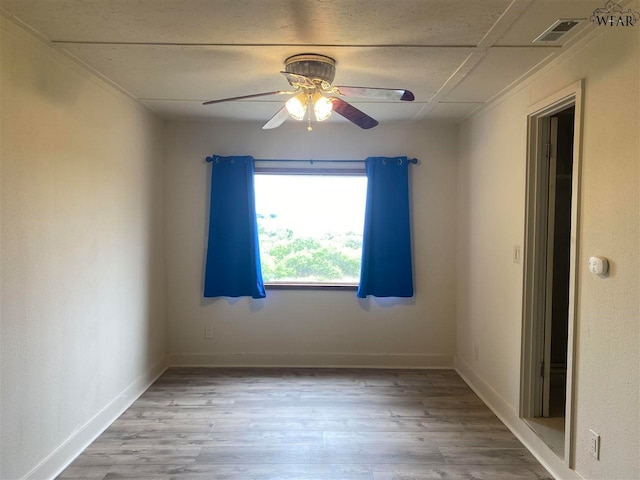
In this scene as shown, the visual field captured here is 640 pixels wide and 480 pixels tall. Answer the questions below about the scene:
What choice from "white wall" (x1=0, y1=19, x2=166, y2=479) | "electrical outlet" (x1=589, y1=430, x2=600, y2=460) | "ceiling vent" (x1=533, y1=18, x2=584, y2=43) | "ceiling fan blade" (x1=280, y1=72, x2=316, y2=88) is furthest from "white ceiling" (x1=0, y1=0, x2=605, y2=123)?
"electrical outlet" (x1=589, y1=430, x2=600, y2=460)

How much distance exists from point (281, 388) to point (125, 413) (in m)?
1.21

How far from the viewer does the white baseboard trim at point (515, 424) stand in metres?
2.12

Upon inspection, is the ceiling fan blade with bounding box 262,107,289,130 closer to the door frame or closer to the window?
the window

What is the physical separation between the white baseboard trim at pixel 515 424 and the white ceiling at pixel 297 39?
2.28 metres

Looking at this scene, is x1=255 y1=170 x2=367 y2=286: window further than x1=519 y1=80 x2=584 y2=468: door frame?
Yes

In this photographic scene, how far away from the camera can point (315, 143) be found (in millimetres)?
3686

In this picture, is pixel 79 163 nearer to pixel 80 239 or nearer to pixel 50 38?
pixel 80 239

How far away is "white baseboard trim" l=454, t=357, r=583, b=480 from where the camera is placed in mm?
2125

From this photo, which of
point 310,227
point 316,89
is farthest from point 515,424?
point 316,89

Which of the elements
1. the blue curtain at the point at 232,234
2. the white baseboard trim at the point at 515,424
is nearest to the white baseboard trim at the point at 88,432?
the blue curtain at the point at 232,234

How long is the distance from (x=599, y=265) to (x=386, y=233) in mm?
2006

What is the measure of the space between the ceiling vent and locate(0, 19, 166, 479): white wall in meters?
2.58

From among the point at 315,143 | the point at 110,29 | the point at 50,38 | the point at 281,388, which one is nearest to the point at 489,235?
the point at 315,143

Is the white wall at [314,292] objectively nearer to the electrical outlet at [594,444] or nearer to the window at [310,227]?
the window at [310,227]
